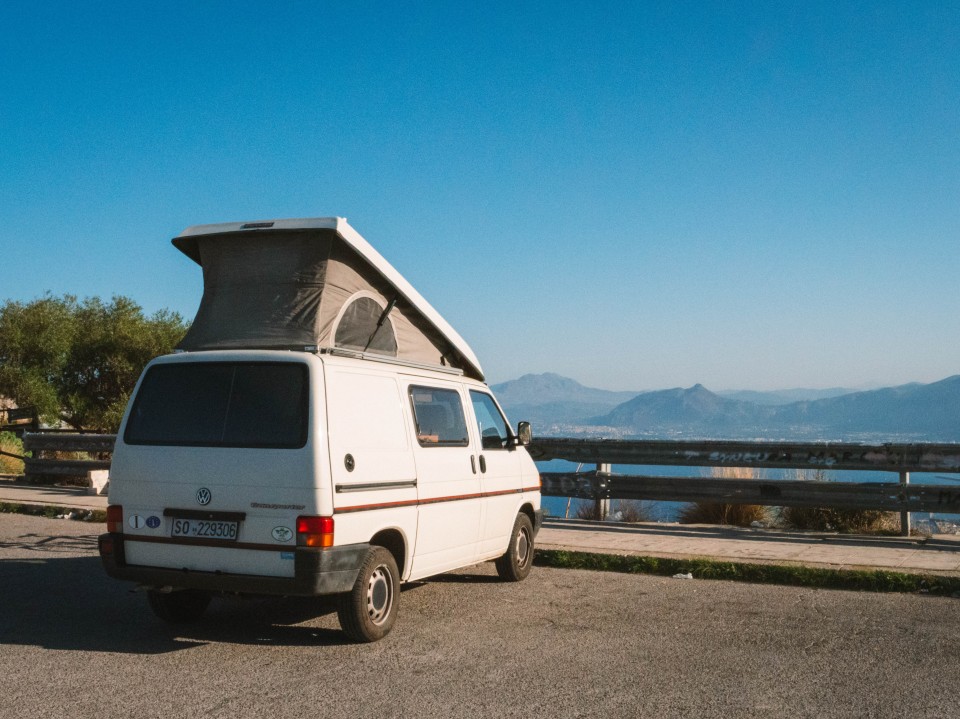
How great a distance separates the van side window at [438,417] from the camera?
751 centimetres

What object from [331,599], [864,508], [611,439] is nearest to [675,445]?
[611,439]

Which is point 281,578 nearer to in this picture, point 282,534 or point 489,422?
point 282,534

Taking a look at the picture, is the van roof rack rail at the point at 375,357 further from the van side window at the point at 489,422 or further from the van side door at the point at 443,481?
the van side window at the point at 489,422

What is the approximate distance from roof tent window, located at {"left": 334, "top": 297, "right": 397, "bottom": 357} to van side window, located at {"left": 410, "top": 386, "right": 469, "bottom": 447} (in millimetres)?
544

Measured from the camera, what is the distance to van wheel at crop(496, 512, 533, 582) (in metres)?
8.96

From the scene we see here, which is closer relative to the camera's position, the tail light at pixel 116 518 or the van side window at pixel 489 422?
the tail light at pixel 116 518

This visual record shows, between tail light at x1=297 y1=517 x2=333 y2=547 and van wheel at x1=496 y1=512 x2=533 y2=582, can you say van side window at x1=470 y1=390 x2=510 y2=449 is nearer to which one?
van wheel at x1=496 y1=512 x2=533 y2=582

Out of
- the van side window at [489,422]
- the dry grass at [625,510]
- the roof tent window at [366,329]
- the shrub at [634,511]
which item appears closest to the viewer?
the roof tent window at [366,329]

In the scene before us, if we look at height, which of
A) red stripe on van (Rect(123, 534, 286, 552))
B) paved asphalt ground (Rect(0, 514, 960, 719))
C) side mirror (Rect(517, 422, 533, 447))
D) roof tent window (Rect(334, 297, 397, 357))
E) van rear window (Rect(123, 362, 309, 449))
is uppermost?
roof tent window (Rect(334, 297, 397, 357))

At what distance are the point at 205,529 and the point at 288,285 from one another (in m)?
2.09

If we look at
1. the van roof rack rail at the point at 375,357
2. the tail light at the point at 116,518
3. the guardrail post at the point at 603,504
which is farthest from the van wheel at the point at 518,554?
the guardrail post at the point at 603,504

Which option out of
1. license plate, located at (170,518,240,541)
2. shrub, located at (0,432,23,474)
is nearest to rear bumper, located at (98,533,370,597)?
license plate, located at (170,518,240,541)

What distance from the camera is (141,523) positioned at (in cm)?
657

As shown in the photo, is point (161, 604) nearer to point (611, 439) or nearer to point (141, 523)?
point (141, 523)
